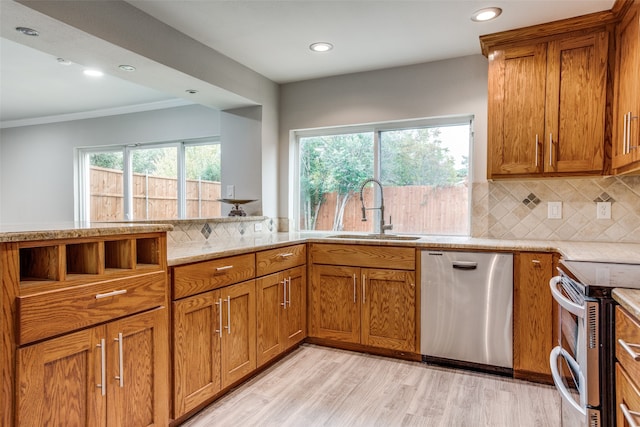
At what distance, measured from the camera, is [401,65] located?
3.19 m

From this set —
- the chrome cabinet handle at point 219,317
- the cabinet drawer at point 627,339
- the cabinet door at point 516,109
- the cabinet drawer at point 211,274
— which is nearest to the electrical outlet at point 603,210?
the cabinet door at point 516,109

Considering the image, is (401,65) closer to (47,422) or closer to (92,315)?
(92,315)

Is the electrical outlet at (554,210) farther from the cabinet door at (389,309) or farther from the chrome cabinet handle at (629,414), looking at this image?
the chrome cabinet handle at (629,414)

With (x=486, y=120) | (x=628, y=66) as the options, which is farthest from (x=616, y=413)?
(x=486, y=120)

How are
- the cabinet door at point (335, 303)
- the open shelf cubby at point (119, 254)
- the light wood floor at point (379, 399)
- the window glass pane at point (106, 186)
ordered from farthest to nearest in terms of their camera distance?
the window glass pane at point (106, 186) < the cabinet door at point (335, 303) < the light wood floor at point (379, 399) < the open shelf cubby at point (119, 254)

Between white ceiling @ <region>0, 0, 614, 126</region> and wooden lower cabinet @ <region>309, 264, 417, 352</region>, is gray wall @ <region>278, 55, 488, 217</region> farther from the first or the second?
wooden lower cabinet @ <region>309, 264, 417, 352</region>

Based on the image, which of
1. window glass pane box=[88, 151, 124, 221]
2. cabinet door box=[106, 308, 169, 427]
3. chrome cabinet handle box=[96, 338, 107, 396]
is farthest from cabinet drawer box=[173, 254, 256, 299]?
window glass pane box=[88, 151, 124, 221]

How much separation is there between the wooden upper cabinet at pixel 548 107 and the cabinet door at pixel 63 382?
2.54m

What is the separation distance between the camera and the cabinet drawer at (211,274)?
6.06 ft

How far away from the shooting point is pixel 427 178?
3258mm

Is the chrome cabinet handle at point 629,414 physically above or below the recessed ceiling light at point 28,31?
below

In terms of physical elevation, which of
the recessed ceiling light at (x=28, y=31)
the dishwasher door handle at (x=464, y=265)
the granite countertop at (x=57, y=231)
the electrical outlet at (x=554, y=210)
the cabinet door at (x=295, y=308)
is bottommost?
the cabinet door at (x=295, y=308)

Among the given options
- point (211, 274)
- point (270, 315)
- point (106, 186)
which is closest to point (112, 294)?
point (211, 274)

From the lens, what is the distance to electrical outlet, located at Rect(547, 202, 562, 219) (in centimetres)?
273
